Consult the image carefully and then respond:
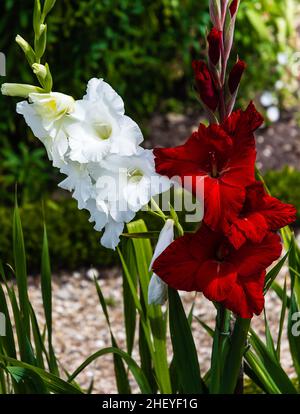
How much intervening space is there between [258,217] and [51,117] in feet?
1.47

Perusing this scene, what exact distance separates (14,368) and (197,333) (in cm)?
196

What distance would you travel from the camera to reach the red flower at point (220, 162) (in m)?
1.58

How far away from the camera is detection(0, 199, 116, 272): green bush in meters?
4.08

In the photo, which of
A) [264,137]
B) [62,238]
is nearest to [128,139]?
[62,238]

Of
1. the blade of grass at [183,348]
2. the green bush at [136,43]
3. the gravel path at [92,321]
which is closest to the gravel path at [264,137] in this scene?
the green bush at [136,43]

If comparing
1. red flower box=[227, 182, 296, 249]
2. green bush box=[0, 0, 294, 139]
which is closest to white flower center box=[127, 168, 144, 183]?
red flower box=[227, 182, 296, 249]

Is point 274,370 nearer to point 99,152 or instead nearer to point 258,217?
point 258,217

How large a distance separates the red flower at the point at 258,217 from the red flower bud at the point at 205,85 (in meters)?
0.19

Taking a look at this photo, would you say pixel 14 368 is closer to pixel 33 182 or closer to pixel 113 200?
pixel 113 200

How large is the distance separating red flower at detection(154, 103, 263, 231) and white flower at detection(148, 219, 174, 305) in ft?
0.47

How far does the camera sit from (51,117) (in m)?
1.62

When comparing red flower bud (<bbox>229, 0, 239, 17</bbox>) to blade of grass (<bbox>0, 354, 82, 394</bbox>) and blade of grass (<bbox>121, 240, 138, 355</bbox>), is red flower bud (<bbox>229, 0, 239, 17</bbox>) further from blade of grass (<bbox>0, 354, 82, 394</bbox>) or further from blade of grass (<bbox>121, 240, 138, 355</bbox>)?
blade of grass (<bbox>0, 354, 82, 394</bbox>)

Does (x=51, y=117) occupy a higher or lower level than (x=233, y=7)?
lower
